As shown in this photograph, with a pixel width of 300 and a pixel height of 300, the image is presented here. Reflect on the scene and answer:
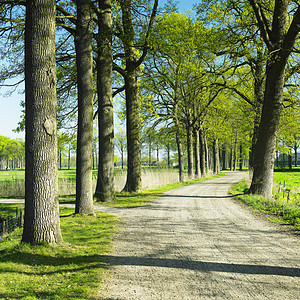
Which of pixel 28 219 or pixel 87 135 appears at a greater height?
pixel 87 135

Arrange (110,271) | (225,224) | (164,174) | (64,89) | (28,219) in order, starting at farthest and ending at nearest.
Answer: (164,174) → (64,89) → (225,224) → (28,219) → (110,271)

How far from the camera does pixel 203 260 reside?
201 inches

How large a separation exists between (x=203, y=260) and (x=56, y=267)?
99.1 inches

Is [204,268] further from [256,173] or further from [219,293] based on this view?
[256,173]

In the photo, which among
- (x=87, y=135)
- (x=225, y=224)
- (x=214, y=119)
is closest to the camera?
(x=225, y=224)

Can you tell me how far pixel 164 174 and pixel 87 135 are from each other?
14569 millimetres

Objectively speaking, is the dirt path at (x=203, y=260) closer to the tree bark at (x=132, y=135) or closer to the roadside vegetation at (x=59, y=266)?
the roadside vegetation at (x=59, y=266)

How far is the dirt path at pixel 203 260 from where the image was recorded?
12.8 ft

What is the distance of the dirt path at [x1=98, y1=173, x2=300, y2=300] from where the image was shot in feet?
12.8

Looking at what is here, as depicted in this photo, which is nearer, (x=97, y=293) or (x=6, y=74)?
(x=97, y=293)

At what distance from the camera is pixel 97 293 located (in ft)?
12.7

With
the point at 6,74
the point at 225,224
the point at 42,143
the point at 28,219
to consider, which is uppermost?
the point at 6,74

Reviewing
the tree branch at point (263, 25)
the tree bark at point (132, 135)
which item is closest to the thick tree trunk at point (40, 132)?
the tree branch at point (263, 25)

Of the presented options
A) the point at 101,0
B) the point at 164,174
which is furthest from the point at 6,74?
the point at 164,174
